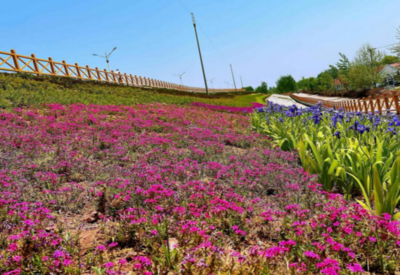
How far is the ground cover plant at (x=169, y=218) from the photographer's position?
2789mm

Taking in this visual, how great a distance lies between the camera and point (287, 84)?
112 meters

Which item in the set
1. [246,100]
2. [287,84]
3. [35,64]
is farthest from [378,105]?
[287,84]

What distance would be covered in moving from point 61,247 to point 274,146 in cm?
698

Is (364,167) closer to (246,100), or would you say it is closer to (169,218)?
(169,218)

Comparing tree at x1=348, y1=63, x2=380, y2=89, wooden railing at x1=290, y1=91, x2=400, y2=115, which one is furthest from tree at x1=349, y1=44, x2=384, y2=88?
wooden railing at x1=290, y1=91, x2=400, y2=115

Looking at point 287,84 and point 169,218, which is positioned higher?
point 287,84

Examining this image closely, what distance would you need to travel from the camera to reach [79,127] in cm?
971

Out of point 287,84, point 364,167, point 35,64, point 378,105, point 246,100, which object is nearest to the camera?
point 364,167

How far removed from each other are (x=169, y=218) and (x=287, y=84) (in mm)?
116153

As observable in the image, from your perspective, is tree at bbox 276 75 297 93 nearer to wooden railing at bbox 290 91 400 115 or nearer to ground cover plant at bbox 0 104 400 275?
wooden railing at bbox 290 91 400 115

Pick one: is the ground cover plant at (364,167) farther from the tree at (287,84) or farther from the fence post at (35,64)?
the tree at (287,84)

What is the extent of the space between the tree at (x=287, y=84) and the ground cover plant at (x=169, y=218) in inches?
4372

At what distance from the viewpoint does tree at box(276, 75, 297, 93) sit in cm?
11106

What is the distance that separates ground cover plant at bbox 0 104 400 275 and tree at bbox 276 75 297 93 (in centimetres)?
11105
